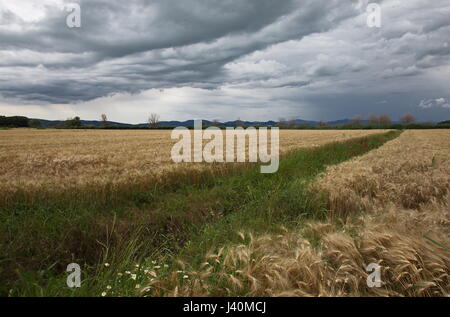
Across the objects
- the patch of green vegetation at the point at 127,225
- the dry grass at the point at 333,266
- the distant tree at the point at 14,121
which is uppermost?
the distant tree at the point at 14,121

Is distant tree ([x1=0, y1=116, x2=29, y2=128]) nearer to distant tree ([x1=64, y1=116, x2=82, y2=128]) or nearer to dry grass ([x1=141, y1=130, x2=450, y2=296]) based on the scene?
distant tree ([x1=64, y1=116, x2=82, y2=128])

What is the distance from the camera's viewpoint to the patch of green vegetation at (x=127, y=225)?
3.23 m

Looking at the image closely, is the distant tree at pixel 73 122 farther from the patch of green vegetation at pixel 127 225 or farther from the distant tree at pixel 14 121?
the patch of green vegetation at pixel 127 225

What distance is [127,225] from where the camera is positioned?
5.04m

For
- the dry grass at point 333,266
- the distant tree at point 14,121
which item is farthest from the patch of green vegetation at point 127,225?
the distant tree at point 14,121

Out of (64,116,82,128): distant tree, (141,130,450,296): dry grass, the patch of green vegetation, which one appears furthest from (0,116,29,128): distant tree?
(141,130,450,296): dry grass

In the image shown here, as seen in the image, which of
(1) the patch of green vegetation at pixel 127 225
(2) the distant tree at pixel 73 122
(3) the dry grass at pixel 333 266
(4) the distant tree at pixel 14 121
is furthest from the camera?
(2) the distant tree at pixel 73 122

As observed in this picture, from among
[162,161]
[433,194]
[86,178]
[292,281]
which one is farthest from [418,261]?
[162,161]

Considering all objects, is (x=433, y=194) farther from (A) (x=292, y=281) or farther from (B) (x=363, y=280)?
(A) (x=292, y=281)

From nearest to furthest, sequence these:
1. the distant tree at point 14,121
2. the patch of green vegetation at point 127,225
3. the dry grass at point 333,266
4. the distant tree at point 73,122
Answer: the dry grass at point 333,266, the patch of green vegetation at point 127,225, the distant tree at point 14,121, the distant tree at point 73,122

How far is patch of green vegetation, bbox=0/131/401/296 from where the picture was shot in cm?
323

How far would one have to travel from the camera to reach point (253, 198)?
7.02 m

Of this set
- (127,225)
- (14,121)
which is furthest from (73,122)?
(127,225)
